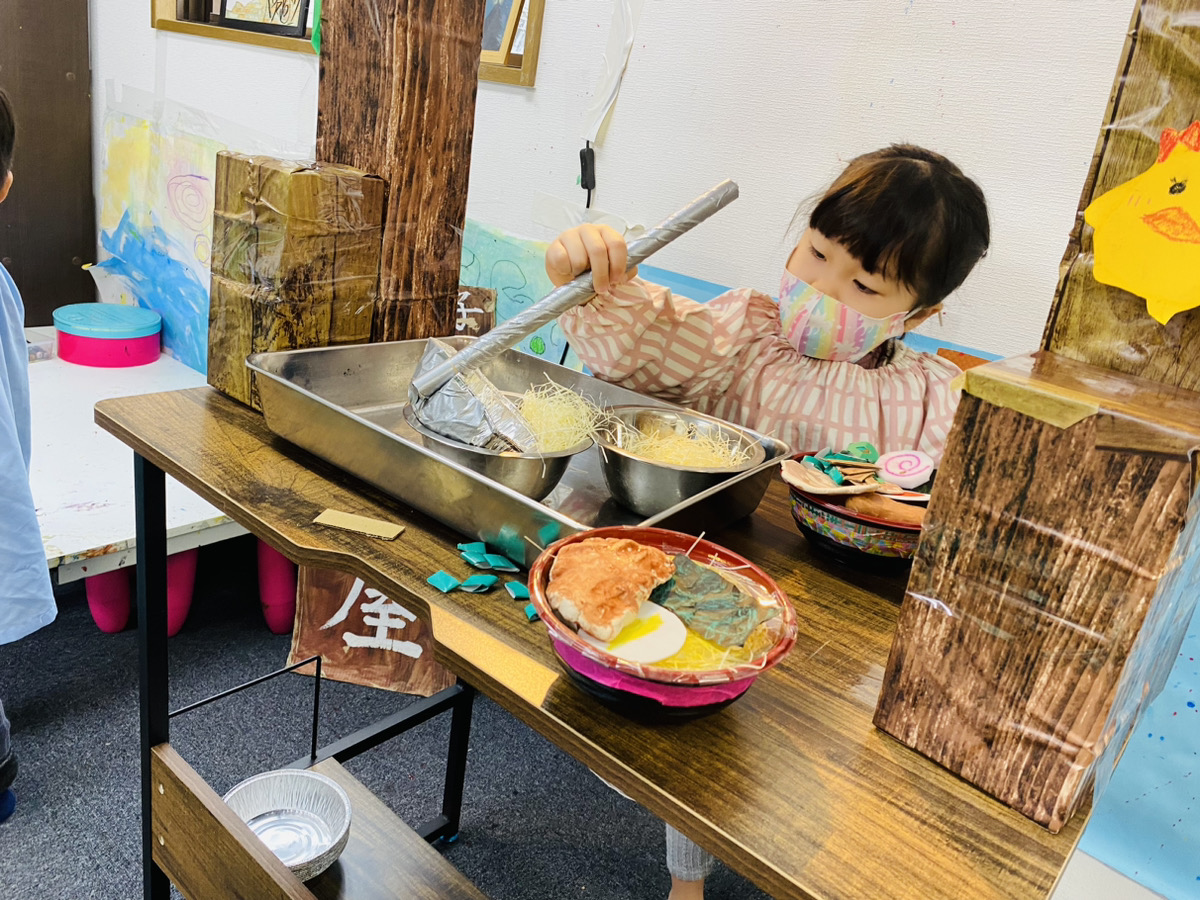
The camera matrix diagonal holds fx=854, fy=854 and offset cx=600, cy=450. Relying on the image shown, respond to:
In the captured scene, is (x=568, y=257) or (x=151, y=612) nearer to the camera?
(x=568, y=257)

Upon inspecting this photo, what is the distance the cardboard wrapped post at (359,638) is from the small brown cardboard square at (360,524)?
1208 mm

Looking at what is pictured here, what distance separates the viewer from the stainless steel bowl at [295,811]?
127 centimetres

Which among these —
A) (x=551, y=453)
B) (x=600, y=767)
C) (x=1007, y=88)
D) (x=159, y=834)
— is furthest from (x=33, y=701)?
(x=1007, y=88)

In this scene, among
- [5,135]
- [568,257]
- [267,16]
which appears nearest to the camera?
[568,257]

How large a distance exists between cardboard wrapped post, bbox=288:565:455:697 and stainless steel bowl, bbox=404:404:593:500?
3.98ft

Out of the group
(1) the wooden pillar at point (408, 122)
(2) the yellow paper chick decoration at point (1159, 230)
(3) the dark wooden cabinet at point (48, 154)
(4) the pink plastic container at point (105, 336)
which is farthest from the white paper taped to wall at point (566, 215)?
(3) the dark wooden cabinet at point (48, 154)

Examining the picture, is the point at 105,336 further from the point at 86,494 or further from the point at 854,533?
the point at 854,533

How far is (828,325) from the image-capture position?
3.99ft

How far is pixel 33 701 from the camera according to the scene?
1.85 metres

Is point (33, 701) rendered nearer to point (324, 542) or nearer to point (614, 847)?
point (614, 847)

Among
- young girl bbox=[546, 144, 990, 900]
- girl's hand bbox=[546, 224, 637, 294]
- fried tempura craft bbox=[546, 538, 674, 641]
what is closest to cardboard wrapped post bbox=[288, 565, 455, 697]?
young girl bbox=[546, 144, 990, 900]

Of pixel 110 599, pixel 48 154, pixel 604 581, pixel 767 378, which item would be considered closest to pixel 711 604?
pixel 604 581

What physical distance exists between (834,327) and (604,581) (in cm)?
75

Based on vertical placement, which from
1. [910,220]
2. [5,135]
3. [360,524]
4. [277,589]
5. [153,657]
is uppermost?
[910,220]
